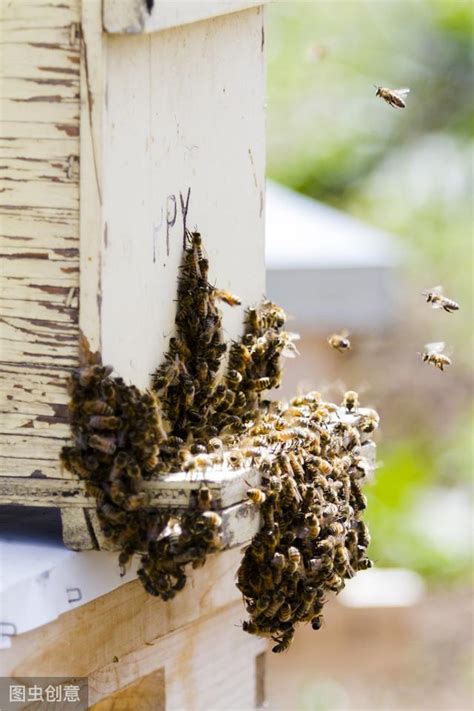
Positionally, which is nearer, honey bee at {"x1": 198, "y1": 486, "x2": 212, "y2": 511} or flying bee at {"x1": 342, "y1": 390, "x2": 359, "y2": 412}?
honey bee at {"x1": 198, "y1": 486, "x2": 212, "y2": 511}

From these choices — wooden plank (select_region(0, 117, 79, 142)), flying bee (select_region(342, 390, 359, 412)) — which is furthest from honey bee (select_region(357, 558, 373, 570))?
wooden plank (select_region(0, 117, 79, 142))

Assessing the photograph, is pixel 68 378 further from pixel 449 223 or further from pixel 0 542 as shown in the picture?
pixel 449 223

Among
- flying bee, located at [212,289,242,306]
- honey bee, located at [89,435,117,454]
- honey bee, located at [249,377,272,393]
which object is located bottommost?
honey bee, located at [89,435,117,454]

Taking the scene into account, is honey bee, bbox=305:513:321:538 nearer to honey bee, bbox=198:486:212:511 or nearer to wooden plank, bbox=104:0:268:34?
honey bee, bbox=198:486:212:511

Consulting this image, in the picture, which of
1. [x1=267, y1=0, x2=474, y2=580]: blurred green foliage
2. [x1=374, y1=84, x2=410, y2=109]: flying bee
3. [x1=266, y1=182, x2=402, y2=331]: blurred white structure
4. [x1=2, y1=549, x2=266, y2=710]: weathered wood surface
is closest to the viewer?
[x1=2, y1=549, x2=266, y2=710]: weathered wood surface

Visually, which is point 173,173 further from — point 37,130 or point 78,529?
point 78,529

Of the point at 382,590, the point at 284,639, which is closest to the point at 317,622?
the point at 284,639
